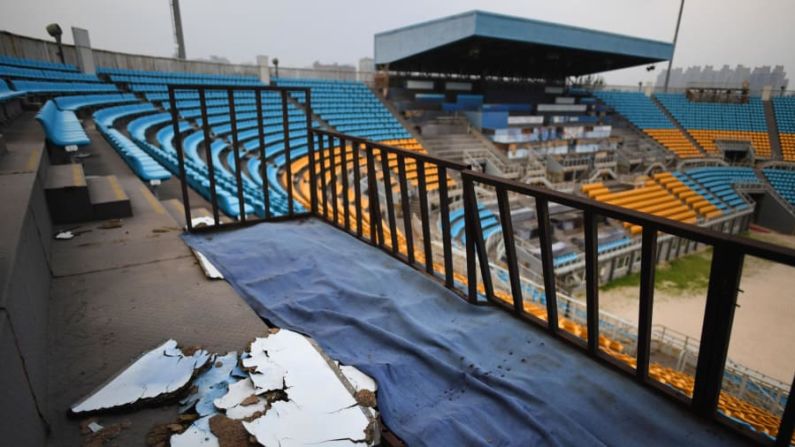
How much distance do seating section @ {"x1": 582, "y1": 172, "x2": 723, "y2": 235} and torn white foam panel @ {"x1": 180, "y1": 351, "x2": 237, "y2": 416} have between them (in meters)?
18.1

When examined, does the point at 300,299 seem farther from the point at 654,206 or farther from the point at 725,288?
the point at 654,206

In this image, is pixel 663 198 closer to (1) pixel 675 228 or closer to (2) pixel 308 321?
(1) pixel 675 228

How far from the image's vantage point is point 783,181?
921 inches

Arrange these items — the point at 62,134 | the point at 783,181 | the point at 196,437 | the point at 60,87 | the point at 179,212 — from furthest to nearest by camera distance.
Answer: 1. the point at 783,181
2. the point at 60,87
3. the point at 62,134
4. the point at 179,212
5. the point at 196,437

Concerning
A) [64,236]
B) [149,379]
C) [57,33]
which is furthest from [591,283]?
[57,33]

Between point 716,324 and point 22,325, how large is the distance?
93.3 inches

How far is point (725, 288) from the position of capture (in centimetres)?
134

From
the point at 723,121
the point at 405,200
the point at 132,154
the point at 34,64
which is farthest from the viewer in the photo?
the point at 723,121

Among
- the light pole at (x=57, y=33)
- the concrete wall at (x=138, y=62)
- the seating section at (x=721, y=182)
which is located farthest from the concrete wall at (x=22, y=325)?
the seating section at (x=721, y=182)

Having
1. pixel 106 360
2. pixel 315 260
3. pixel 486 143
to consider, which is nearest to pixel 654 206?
pixel 486 143

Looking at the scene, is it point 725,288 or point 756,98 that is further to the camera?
point 756,98

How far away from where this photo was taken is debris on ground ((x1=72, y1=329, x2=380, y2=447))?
1.30 metres

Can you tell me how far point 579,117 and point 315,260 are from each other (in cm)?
2825

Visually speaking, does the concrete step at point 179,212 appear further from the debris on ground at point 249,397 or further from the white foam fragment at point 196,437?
the white foam fragment at point 196,437
